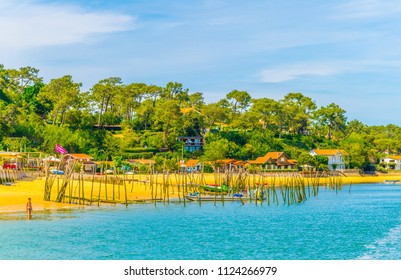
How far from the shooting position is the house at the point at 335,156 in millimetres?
110625

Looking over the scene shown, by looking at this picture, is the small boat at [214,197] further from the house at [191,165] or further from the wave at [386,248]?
the house at [191,165]

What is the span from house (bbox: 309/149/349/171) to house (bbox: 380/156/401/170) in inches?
624

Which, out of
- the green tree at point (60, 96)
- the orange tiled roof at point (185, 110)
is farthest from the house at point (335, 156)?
the green tree at point (60, 96)

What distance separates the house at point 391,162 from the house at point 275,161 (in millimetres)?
32292

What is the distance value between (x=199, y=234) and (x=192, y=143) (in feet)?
225

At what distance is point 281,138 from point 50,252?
90564 millimetres

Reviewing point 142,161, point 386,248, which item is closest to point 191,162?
point 142,161

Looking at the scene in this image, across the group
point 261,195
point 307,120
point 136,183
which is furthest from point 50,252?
point 307,120

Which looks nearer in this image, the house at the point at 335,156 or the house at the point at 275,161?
the house at the point at 275,161

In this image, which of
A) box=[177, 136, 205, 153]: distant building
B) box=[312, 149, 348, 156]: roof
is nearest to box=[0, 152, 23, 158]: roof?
box=[177, 136, 205, 153]: distant building

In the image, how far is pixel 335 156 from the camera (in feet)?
366

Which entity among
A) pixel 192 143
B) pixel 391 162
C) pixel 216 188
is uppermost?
pixel 192 143

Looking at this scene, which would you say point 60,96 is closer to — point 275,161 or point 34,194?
point 275,161

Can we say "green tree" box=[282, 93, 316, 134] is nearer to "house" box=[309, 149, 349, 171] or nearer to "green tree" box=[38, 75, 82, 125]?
"house" box=[309, 149, 349, 171]
